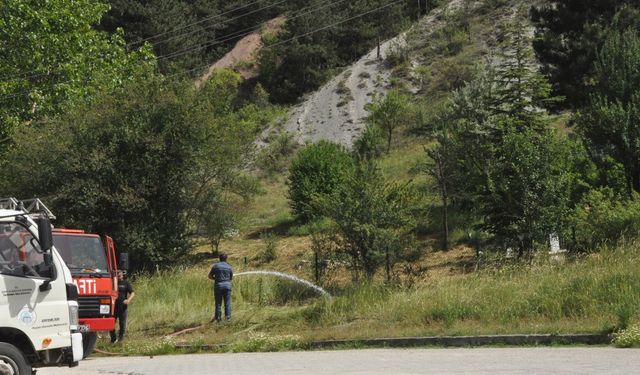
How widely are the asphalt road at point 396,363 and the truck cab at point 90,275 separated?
1227 millimetres

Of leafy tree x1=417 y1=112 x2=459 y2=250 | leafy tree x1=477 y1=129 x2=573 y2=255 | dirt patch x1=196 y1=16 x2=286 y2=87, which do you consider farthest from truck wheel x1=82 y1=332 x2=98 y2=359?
dirt patch x1=196 y1=16 x2=286 y2=87

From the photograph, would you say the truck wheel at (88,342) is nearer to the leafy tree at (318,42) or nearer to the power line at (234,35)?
the leafy tree at (318,42)

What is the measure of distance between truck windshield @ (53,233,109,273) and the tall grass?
2.12 m

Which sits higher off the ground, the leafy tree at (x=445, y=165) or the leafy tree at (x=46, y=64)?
the leafy tree at (x=46, y=64)

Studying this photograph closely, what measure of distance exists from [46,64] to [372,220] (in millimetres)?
21912

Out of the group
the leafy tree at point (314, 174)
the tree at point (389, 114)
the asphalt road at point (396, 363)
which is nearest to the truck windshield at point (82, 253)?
the asphalt road at point (396, 363)

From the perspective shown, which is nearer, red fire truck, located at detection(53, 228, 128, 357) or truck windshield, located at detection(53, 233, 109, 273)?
red fire truck, located at detection(53, 228, 128, 357)

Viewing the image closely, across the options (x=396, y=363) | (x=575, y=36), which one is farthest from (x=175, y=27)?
(x=396, y=363)

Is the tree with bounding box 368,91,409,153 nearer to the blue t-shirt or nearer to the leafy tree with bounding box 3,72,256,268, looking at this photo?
the leafy tree with bounding box 3,72,256,268

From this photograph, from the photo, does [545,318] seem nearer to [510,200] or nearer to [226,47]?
[510,200]

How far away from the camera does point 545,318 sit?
14.8 metres

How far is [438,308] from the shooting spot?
1608cm

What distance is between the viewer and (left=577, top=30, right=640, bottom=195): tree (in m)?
22.5

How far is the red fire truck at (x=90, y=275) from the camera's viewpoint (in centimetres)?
1673
